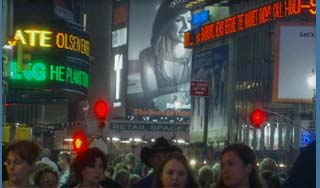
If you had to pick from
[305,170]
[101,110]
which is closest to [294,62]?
[101,110]

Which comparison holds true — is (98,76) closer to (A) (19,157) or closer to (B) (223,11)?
(B) (223,11)

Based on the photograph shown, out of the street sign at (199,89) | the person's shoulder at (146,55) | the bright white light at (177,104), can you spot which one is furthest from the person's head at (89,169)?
the person's shoulder at (146,55)

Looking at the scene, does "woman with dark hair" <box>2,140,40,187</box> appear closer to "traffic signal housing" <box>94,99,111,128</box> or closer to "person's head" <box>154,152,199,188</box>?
"person's head" <box>154,152,199,188</box>

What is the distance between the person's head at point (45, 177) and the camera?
779cm

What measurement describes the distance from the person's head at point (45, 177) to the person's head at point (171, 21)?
8957 cm

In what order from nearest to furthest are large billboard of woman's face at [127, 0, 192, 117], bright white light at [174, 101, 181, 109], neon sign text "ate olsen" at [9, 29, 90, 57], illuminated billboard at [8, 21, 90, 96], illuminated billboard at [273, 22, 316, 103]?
illuminated billboard at [273, 22, 316, 103] → illuminated billboard at [8, 21, 90, 96] → neon sign text "ate olsen" at [9, 29, 90, 57] → large billboard of woman's face at [127, 0, 192, 117] → bright white light at [174, 101, 181, 109]

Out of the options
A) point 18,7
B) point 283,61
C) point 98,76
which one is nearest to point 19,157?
point 283,61

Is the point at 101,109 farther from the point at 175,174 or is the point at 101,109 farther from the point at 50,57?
the point at 50,57

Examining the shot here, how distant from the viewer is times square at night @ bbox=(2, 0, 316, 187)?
25.9 m

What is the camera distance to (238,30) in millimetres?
68250

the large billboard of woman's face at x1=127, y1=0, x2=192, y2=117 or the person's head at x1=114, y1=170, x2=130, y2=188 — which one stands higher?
the large billboard of woman's face at x1=127, y1=0, x2=192, y2=117

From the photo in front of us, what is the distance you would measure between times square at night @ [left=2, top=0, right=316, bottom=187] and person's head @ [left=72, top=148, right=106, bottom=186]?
140 cm

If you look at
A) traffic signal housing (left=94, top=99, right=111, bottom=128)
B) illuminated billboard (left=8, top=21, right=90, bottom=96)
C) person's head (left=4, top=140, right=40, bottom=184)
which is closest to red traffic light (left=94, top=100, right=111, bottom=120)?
traffic signal housing (left=94, top=99, right=111, bottom=128)

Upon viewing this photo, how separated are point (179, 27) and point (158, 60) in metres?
4.46
